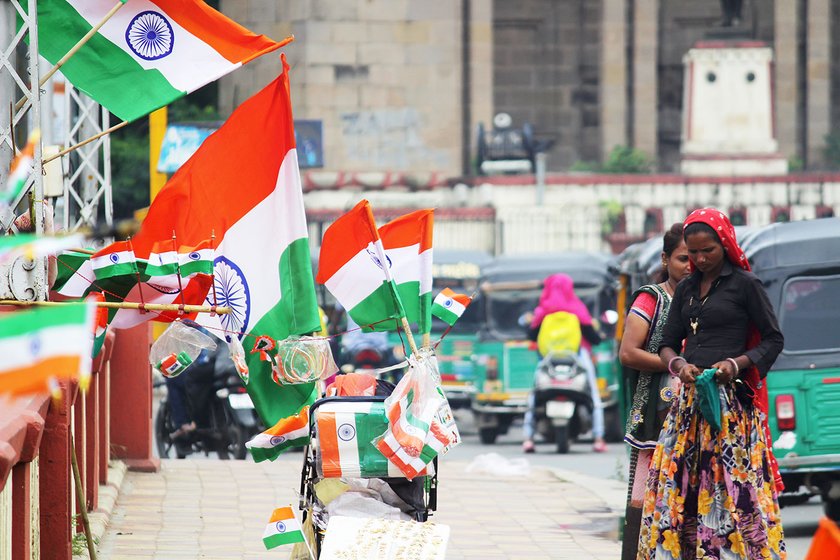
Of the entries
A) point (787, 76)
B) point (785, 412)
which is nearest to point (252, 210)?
point (785, 412)

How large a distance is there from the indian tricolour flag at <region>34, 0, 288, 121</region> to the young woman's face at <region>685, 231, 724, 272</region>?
1.90 metres

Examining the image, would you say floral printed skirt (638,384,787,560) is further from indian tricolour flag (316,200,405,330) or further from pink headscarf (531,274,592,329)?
pink headscarf (531,274,592,329)

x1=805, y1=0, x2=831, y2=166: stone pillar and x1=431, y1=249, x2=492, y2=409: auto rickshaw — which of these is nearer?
x1=431, y1=249, x2=492, y2=409: auto rickshaw

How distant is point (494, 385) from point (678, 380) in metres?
13.9

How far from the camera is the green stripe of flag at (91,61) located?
23.3 feet

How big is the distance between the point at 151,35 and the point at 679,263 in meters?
2.49

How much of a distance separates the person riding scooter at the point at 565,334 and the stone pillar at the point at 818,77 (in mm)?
37891

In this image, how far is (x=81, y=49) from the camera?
7.11 m

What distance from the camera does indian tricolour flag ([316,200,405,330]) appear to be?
6.94m

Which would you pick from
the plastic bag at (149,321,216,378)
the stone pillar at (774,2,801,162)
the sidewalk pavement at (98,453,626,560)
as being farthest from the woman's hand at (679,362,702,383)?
the stone pillar at (774,2,801,162)

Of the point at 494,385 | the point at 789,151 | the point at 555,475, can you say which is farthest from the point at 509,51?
the point at 555,475

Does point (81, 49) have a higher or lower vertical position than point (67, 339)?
higher

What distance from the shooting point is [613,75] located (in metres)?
54.4

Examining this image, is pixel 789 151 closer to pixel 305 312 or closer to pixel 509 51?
pixel 509 51
